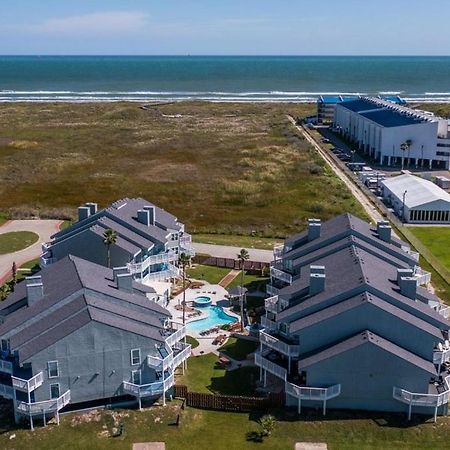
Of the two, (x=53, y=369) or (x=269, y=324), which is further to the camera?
(x=269, y=324)

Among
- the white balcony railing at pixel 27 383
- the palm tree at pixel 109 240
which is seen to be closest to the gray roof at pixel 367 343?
the white balcony railing at pixel 27 383

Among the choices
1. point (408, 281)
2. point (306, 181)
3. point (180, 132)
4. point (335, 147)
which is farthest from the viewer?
point (180, 132)

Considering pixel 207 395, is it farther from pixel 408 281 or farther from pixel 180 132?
pixel 180 132

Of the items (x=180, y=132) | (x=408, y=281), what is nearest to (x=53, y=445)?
(x=408, y=281)

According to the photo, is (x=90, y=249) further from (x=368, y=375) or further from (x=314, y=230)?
(x=368, y=375)

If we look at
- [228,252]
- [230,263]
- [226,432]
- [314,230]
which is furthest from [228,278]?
[226,432]

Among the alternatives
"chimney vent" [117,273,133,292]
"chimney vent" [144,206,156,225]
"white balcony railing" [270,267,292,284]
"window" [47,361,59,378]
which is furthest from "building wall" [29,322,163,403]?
"chimney vent" [144,206,156,225]

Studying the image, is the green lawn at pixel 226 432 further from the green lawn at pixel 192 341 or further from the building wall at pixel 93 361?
the green lawn at pixel 192 341
